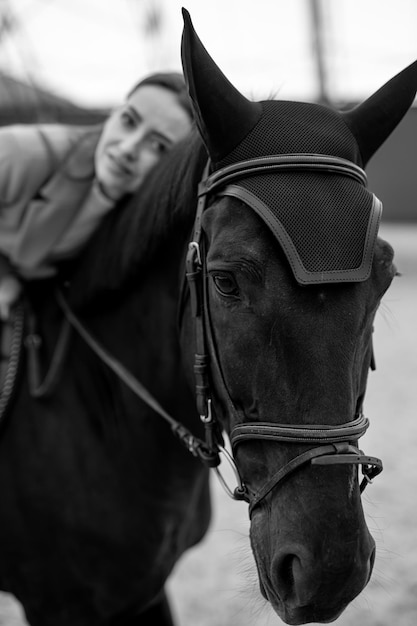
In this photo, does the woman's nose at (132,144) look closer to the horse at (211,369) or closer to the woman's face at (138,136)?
the woman's face at (138,136)

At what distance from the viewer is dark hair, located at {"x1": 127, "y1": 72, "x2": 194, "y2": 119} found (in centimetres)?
197

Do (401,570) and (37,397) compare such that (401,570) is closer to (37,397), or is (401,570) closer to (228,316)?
(37,397)

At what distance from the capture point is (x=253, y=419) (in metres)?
1.25

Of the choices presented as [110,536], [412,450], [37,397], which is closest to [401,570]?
[412,450]

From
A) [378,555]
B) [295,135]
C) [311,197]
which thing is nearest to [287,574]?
[311,197]

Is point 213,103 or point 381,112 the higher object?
point 213,103

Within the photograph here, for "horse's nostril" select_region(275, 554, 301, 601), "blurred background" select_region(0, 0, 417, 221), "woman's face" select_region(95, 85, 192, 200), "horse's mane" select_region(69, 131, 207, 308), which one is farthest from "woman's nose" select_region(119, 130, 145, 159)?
"blurred background" select_region(0, 0, 417, 221)

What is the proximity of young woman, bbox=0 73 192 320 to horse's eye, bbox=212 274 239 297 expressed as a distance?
2.51 feet

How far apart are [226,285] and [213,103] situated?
37 centimetres

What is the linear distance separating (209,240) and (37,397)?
90 centimetres

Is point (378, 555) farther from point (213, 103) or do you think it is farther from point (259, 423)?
point (213, 103)

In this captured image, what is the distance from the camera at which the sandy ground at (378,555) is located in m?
3.00

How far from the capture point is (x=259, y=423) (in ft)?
3.99

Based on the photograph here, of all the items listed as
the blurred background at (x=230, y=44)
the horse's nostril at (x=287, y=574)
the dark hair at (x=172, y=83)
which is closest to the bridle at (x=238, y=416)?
the horse's nostril at (x=287, y=574)
